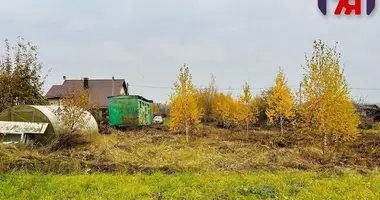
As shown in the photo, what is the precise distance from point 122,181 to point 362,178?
5.43 m

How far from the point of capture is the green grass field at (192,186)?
5172 mm

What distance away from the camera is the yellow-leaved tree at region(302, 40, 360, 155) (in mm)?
9586

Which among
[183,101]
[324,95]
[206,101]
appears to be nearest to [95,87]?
[206,101]

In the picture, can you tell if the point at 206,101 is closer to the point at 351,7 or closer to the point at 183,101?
the point at 183,101

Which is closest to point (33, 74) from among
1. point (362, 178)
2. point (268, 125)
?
point (362, 178)

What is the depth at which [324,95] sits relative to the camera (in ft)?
31.4

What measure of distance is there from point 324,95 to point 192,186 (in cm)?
612

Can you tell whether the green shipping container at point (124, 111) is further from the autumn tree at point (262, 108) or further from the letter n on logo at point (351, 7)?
the letter n on logo at point (351, 7)

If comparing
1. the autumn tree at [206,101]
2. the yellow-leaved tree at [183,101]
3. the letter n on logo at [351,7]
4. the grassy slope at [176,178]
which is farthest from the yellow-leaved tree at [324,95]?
the autumn tree at [206,101]

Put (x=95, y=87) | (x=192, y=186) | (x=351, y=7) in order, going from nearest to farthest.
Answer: (x=192, y=186)
(x=351, y=7)
(x=95, y=87)

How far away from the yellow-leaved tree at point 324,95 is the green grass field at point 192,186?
3.12 metres

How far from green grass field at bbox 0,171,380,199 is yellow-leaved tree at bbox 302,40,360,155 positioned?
10.2 ft

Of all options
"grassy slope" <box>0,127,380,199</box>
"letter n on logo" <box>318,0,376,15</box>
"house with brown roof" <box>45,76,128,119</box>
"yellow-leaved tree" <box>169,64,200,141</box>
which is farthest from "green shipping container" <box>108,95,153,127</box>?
"letter n on logo" <box>318,0,376,15</box>

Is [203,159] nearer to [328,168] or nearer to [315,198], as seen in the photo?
[328,168]
